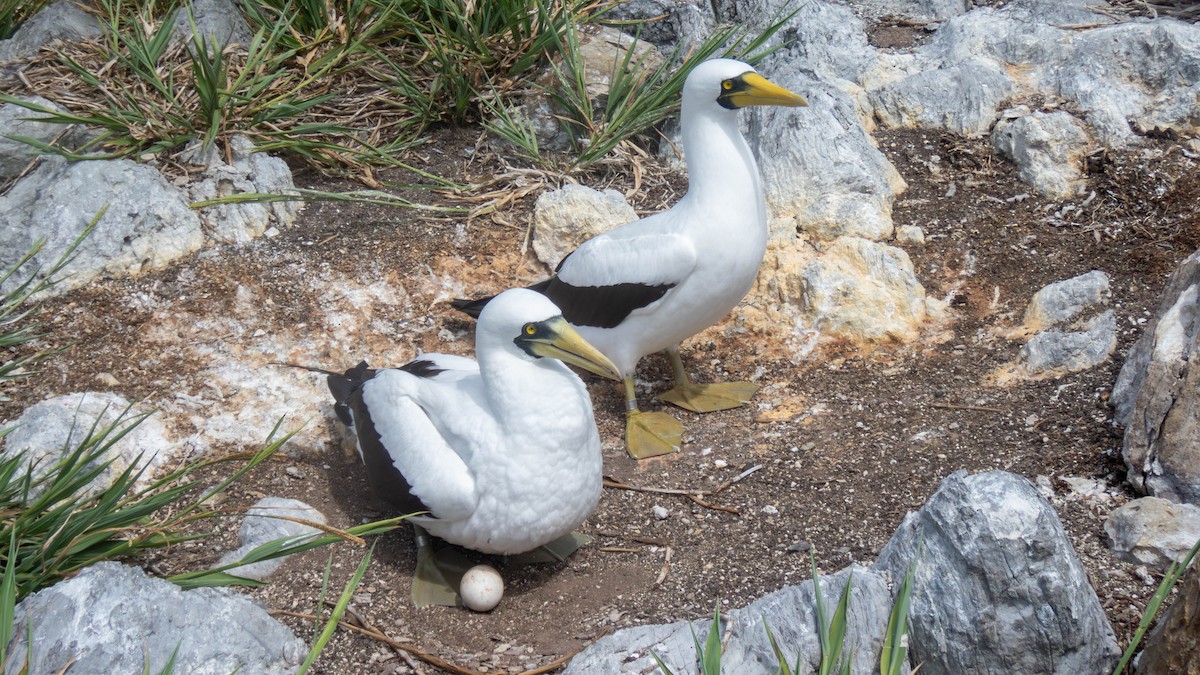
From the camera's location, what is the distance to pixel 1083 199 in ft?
17.5

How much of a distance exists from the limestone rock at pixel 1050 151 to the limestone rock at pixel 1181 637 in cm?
335

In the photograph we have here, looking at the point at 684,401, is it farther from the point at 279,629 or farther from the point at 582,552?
the point at 279,629

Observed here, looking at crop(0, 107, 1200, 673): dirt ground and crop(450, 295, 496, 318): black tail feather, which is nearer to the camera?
crop(0, 107, 1200, 673): dirt ground

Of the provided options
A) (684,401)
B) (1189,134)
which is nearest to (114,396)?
(684,401)

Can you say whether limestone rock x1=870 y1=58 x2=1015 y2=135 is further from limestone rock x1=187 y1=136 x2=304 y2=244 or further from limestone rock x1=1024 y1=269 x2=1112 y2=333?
limestone rock x1=187 y1=136 x2=304 y2=244

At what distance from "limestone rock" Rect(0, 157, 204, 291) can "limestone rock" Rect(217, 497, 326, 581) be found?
1.79 m

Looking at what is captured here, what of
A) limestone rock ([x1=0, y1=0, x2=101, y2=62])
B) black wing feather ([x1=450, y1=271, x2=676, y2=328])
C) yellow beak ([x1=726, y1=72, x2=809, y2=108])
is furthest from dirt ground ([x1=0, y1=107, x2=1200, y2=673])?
limestone rock ([x1=0, y1=0, x2=101, y2=62])

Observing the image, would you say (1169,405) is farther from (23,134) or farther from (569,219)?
(23,134)

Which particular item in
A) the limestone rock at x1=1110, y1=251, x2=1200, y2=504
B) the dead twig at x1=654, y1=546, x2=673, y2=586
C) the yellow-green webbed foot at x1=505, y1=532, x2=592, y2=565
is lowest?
the yellow-green webbed foot at x1=505, y1=532, x2=592, y2=565

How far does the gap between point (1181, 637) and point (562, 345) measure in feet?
6.17

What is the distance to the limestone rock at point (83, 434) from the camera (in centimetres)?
385

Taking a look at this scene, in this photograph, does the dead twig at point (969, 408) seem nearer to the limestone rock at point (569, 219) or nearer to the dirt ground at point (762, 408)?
the dirt ground at point (762, 408)

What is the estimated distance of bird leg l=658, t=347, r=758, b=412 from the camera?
4734 mm

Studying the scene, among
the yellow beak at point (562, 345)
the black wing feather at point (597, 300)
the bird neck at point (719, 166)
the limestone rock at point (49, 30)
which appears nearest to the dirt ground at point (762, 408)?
the black wing feather at point (597, 300)
